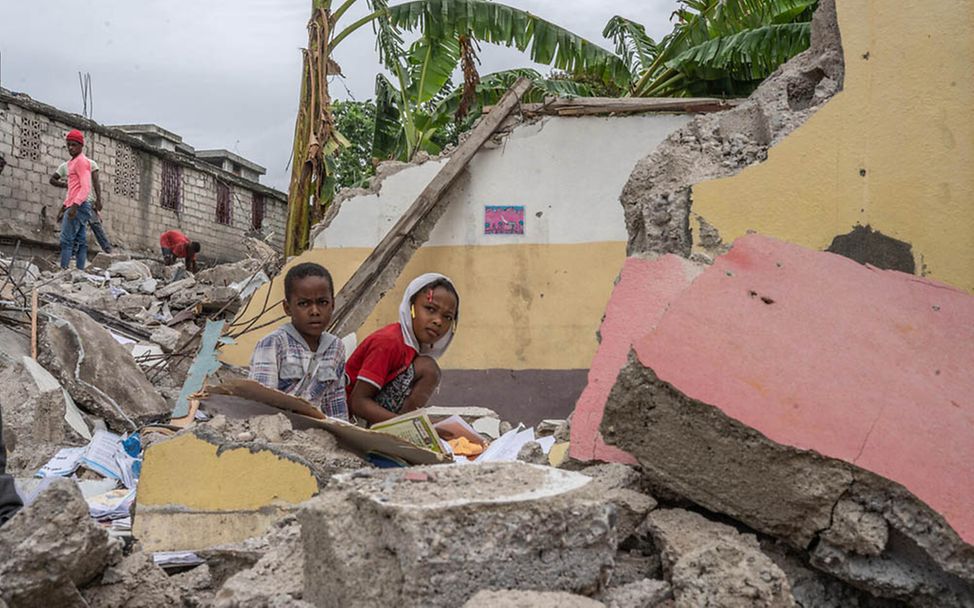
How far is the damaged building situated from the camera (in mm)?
1805

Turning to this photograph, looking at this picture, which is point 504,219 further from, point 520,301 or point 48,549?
point 48,549

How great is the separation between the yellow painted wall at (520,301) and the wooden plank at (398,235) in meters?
0.13

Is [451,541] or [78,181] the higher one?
[78,181]

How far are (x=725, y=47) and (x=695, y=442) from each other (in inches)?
330

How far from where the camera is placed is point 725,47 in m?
9.60

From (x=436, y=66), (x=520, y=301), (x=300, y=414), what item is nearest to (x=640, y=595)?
(x=300, y=414)

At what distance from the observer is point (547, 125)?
7.61 metres

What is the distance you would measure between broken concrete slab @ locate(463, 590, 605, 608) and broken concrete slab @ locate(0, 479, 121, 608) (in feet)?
3.54

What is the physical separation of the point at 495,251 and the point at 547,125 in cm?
119

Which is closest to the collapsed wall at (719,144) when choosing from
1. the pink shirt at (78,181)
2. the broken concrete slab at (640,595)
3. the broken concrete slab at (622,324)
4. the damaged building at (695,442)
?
the damaged building at (695,442)

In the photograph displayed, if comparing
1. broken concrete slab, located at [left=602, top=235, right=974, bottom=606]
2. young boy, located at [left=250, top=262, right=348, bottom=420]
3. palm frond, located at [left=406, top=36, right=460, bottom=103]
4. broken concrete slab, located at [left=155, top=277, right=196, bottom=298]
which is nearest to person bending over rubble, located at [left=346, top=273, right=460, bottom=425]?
young boy, located at [left=250, top=262, right=348, bottom=420]

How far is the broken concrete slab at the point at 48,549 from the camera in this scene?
80.4 inches

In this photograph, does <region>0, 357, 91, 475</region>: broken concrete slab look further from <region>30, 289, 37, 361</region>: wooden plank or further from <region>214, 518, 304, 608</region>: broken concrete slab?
<region>214, 518, 304, 608</region>: broken concrete slab

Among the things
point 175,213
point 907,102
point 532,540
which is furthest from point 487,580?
point 175,213
